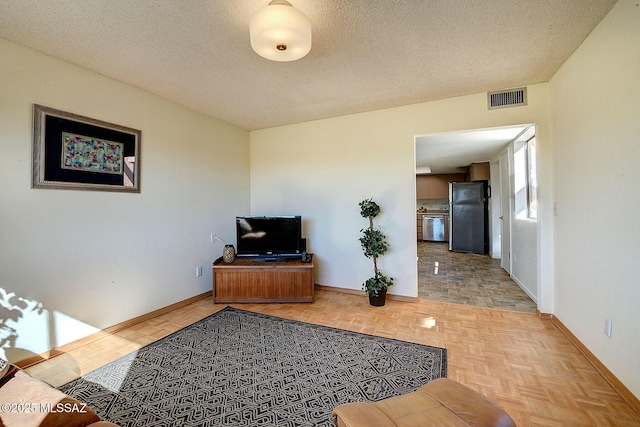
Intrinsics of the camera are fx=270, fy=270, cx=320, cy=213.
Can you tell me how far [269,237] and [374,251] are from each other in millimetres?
1431

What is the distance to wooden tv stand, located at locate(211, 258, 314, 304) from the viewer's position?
3486mm

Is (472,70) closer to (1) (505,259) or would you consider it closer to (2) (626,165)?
(2) (626,165)

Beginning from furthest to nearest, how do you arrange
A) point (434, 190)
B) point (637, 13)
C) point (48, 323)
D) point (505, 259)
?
point (434, 190) < point (505, 259) < point (48, 323) < point (637, 13)

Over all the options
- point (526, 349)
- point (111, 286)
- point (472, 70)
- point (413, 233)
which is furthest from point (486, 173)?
point (111, 286)

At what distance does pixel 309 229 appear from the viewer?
164 inches

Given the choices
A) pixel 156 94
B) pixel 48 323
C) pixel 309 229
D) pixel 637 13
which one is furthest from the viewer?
pixel 309 229

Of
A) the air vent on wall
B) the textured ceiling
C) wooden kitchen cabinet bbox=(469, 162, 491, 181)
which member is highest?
A: the textured ceiling

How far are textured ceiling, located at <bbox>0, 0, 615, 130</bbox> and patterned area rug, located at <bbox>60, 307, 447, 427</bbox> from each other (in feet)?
8.25

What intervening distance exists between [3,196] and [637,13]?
439cm

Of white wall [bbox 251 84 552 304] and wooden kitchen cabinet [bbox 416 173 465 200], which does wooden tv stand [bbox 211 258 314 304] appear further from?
wooden kitchen cabinet [bbox 416 173 465 200]

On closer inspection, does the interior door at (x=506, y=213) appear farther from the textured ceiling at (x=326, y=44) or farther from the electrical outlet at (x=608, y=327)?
the electrical outlet at (x=608, y=327)

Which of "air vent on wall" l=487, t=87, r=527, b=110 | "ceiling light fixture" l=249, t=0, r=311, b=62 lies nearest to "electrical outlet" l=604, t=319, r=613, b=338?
"air vent on wall" l=487, t=87, r=527, b=110

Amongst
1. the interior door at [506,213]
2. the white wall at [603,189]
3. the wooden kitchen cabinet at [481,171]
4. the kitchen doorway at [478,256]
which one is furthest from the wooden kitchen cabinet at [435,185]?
the white wall at [603,189]

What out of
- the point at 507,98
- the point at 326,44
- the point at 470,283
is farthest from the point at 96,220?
the point at 470,283
